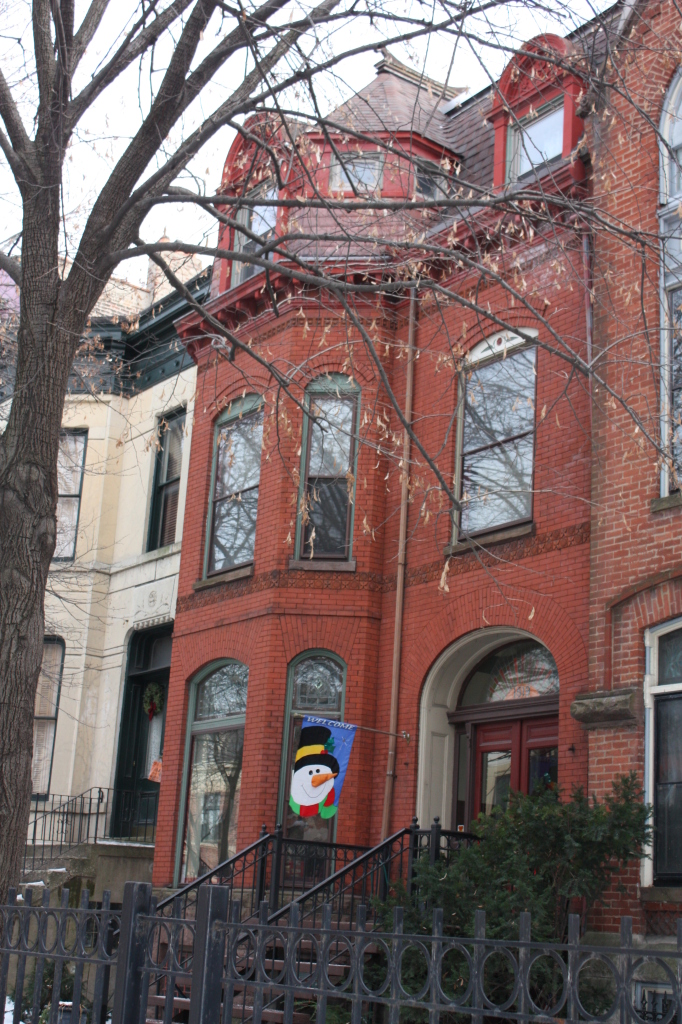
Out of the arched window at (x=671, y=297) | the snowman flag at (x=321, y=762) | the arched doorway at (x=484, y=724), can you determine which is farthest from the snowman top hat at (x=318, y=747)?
the arched window at (x=671, y=297)

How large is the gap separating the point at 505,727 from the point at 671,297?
4.97m

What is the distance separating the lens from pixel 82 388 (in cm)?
2050

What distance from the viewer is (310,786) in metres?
12.6

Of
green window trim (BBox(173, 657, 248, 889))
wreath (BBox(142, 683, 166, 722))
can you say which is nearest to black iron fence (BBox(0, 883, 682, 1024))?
green window trim (BBox(173, 657, 248, 889))

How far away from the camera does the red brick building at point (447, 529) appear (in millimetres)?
10406

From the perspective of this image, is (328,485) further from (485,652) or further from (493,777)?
(493,777)

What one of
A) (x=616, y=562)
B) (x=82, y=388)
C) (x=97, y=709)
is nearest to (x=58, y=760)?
(x=97, y=709)

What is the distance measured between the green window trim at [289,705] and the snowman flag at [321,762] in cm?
72

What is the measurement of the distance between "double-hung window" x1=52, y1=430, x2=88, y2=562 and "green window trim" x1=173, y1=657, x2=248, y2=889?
5358 millimetres

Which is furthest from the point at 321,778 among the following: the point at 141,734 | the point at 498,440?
the point at 141,734

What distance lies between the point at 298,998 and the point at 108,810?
25.4ft

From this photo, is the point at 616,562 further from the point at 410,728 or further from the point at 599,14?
the point at 599,14

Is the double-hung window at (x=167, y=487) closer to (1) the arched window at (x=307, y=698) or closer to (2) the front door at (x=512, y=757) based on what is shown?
(1) the arched window at (x=307, y=698)

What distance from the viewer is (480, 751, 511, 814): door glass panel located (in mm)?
12586
